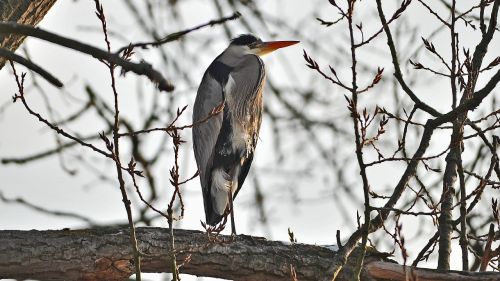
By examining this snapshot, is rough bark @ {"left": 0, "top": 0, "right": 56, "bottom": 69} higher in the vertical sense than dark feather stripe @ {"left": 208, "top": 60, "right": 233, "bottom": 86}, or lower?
lower

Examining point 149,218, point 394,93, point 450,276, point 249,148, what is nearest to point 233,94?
point 249,148

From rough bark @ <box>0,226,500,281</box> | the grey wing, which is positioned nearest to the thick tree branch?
rough bark @ <box>0,226,500,281</box>

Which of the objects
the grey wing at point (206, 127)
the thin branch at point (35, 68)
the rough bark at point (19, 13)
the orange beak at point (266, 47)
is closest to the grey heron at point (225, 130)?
the grey wing at point (206, 127)

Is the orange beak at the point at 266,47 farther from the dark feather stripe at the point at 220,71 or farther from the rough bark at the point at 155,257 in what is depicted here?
the rough bark at the point at 155,257

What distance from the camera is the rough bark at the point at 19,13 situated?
8.67ft

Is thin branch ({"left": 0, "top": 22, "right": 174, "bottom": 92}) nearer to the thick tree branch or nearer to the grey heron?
the thick tree branch

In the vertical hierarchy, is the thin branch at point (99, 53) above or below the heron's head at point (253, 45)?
below

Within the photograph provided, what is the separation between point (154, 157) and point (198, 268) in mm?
1036

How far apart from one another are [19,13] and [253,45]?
8.50 feet

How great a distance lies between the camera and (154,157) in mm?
3824

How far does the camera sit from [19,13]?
270 centimetres

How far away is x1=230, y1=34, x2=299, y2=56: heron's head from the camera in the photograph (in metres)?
5.12

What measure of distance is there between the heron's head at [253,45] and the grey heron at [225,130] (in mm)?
192

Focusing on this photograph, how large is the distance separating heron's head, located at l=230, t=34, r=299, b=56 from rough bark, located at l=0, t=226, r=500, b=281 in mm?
2320
